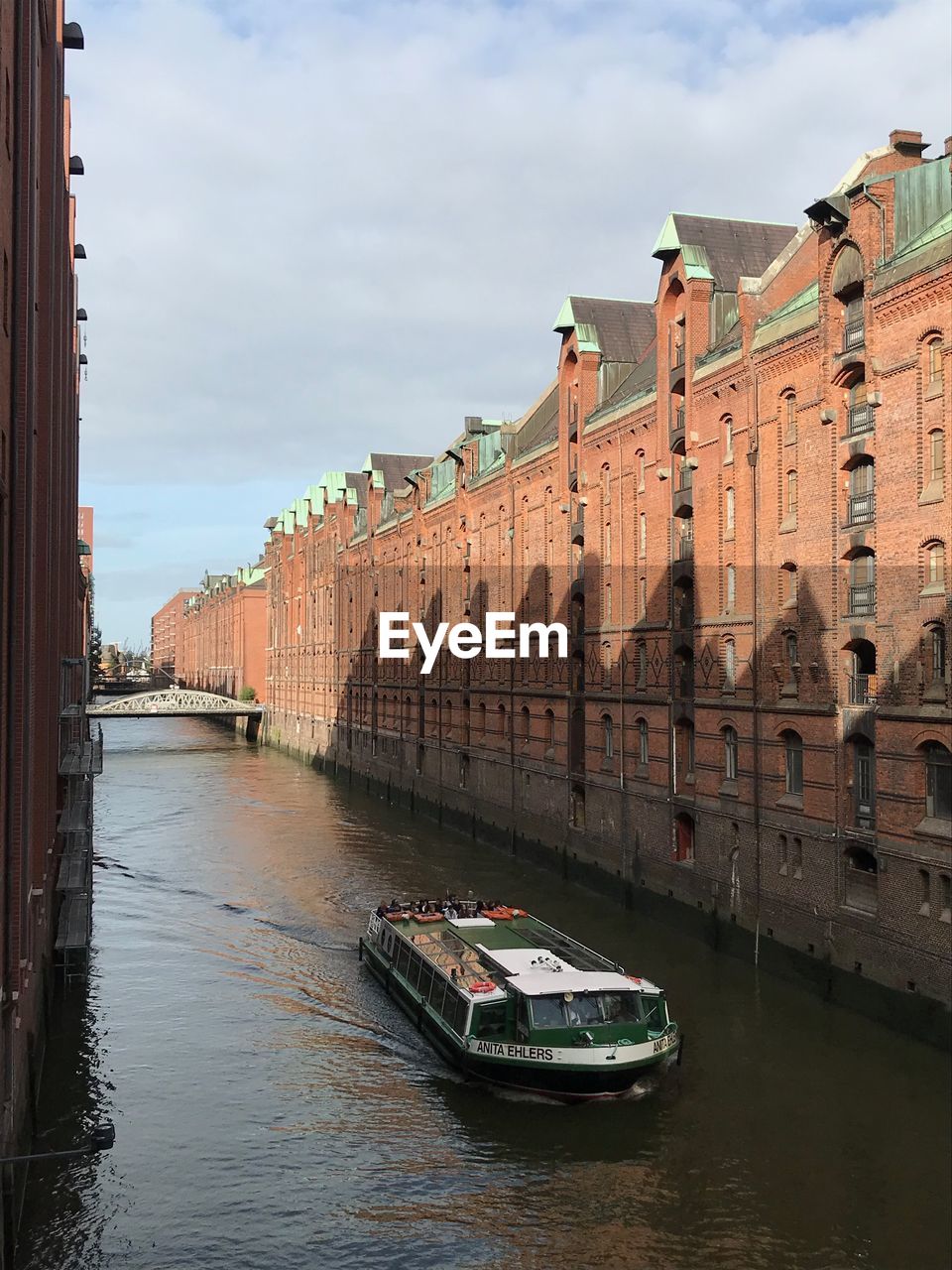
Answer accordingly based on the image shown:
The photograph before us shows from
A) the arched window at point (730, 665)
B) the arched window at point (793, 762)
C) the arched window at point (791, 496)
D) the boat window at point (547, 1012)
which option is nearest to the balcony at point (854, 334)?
the arched window at point (791, 496)

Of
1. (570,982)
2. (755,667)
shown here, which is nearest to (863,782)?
(755,667)

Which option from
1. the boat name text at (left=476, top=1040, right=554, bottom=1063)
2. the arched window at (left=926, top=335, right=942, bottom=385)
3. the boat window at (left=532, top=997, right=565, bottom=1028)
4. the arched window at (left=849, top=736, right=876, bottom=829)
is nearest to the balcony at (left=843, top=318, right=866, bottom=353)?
the arched window at (left=926, top=335, right=942, bottom=385)

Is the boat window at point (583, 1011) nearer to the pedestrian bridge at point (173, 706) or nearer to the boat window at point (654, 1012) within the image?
the boat window at point (654, 1012)

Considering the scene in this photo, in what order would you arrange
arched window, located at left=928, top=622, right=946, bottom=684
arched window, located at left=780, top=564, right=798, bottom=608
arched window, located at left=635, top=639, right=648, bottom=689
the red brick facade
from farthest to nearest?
arched window, located at left=635, top=639, right=648, bottom=689 → arched window, located at left=780, top=564, right=798, bottom=608 → arched window, located at left=928, top=622, right=946, bottom=684 → the red brick facade

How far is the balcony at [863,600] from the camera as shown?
1080 inches

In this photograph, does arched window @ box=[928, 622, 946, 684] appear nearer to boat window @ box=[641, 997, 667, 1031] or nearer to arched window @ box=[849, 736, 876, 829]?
arched window @ box=[849, 736, 876, 829]

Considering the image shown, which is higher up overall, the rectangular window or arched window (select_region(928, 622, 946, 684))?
arched window (select_region(928, 622, 946, 684))

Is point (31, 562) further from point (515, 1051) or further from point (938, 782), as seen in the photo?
point (938, 782)

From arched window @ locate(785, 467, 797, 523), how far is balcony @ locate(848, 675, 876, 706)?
474cm

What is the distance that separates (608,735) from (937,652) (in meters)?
18.4

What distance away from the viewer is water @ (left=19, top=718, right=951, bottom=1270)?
1748 centimetres

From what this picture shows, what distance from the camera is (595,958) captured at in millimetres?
25891

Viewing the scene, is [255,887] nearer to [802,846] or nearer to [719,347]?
[802,846]

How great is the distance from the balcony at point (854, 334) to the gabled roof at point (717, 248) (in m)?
8.57
